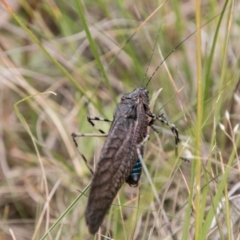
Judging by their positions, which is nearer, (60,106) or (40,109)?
(40,109)

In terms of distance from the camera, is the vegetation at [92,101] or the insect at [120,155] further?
the vegetation at [92,101]

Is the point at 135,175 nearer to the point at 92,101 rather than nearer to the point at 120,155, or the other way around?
the point at 120,155

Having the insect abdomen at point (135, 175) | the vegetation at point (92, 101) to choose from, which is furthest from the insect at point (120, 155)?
the vegetation at point (92, 101)

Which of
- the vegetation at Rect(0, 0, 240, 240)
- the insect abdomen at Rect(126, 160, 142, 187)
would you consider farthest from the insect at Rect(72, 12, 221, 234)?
the vegetation at Rect(0, 0, 240, 240)

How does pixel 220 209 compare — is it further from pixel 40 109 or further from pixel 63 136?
pixel 40 109

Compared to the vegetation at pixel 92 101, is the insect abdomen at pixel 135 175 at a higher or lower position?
→ lower

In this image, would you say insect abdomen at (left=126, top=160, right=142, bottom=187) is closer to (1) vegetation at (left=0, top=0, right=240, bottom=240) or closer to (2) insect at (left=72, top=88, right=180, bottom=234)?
(2) insect at (left=72, top=88, right=180, bottom=234)

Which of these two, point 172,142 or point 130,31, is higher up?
point 130,31

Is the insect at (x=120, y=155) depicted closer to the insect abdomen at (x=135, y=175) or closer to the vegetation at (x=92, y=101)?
the insect abdomen at (x=135, y=175)

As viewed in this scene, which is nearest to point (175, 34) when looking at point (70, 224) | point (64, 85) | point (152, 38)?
point (152, 38)
